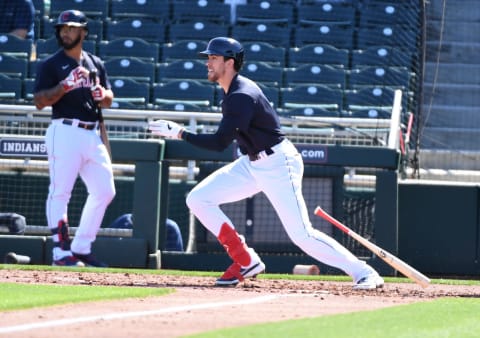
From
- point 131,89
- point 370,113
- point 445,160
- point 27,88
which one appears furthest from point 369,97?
point 27,88

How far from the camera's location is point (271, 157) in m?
6.78

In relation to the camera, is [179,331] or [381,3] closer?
[179,331]

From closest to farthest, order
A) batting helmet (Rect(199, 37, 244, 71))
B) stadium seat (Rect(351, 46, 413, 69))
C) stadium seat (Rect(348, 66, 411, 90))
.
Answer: batting helmet (Rect(199, 37, 244, 71)) → stadium seat (Rect(348, 66, 411, 90)) → stadium seat (Rect(351, 46, 413, 69))

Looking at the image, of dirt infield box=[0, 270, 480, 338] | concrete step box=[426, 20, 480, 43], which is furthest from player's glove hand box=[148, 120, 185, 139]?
concrete step box=[426, 20, 480, 43]

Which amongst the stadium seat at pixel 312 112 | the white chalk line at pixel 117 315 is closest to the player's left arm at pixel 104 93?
the white chalk line at pixel 117 315

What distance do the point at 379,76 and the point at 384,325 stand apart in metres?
9.52

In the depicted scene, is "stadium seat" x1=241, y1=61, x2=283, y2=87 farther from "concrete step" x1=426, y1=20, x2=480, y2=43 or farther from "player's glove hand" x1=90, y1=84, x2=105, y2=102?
"player's glove hand" x1=90, y1=84, x2=105, y2=102

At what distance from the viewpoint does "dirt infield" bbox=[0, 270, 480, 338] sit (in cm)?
443

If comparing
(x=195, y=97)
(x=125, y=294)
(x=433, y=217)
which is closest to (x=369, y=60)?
(x=195, y=97)

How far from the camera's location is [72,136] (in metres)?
Answer: 8.21

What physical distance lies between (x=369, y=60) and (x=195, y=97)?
253 cm

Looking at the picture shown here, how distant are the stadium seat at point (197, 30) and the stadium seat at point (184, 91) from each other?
1410mm

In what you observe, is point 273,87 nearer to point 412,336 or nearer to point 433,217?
A: point 433,217

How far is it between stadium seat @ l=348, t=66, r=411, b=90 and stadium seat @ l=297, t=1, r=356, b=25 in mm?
1303
